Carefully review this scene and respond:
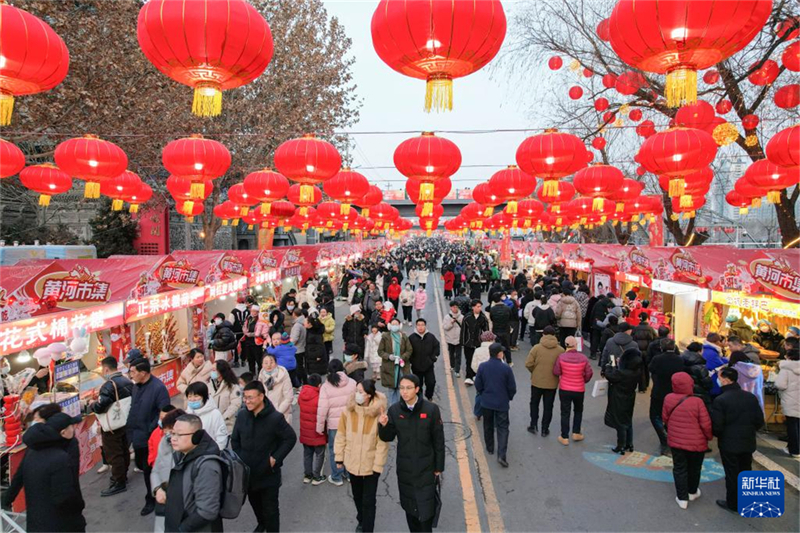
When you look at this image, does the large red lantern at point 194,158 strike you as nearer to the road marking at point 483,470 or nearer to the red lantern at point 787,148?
the road marking at point 483,470

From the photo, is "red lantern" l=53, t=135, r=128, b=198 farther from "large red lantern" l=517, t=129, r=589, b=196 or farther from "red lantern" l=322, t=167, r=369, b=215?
"large red lantern" l=517, t=129, r=589, b=196

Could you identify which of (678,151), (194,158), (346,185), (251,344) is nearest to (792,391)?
(678,151)

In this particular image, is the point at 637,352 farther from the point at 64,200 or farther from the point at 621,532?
the point at 64,200

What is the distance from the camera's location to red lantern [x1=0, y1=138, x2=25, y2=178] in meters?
7.26

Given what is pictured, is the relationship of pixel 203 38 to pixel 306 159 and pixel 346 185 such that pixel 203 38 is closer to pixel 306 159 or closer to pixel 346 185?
pixel 306 159

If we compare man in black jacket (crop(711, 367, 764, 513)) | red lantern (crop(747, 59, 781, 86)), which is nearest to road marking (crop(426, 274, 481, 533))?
man in black jacket (crop(711, 367, 764, 513))

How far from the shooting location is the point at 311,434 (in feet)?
18.3

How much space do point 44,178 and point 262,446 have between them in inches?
349

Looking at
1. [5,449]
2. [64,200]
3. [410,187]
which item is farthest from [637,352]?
[64,200]

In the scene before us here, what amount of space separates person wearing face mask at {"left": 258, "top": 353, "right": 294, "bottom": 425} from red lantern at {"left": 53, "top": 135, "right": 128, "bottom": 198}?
5.09 meters

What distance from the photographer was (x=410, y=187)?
11.3 metres

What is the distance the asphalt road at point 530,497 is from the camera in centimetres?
485

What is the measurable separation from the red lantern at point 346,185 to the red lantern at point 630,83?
7.01 meters

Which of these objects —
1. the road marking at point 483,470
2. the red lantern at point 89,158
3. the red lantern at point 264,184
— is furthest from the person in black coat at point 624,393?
the red lantern at point 89,158
